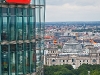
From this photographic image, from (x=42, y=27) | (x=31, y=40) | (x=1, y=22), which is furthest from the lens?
(x=42, y=27)

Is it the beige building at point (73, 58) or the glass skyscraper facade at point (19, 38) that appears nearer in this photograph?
the glass skyscraper facade at point (19, 38)

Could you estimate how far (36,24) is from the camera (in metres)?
22.7

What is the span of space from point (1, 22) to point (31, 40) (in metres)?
2.16

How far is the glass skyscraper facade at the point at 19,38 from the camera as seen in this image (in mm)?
20734

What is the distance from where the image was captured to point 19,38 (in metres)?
21.4

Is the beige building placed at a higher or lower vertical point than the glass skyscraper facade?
lower

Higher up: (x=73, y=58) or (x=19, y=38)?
(x=19, y=38)

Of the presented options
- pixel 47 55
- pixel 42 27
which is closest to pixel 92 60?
pixel 47 55

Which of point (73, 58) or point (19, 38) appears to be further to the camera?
point (73, 58)

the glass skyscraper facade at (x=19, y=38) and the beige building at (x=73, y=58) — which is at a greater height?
the glass skyscraper facade at (x=19, y=38)

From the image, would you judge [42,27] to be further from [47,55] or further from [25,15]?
[47,55]

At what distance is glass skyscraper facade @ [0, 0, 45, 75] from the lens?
2073cm

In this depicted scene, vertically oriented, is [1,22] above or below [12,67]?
above

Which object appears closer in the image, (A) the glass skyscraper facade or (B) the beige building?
(A) the glass skyscraper facade
